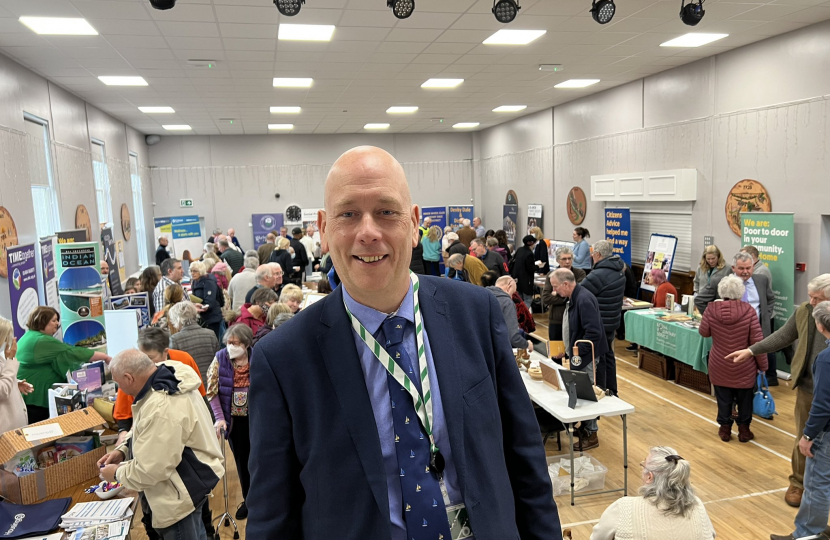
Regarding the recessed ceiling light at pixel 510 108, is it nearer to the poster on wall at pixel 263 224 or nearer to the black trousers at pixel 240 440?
the poster on wall at pixel 263 224

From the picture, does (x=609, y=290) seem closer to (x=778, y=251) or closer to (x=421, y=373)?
(x=778, y=251)

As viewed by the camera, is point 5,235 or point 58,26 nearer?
point 58,26

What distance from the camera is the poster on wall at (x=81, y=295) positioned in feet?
19.2

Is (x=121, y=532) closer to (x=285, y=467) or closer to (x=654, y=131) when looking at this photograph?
(x=285, y=467)

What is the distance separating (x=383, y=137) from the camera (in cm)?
1723

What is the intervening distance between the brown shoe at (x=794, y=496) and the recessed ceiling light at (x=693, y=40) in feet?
17.2

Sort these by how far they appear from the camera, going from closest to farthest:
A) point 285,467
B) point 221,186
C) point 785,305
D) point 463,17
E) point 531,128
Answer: point 285,467, point 463,17, point 785,305, point 531,128, point 221,186

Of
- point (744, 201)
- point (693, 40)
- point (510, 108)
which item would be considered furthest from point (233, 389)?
point (510, 108)

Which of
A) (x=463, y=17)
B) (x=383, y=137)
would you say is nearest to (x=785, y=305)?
(x=463, y=17)

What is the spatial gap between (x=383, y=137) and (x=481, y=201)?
11.8 ft

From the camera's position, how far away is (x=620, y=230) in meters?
10.4

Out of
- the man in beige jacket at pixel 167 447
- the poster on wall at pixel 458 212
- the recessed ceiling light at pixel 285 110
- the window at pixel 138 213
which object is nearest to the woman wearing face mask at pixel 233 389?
the man in beige jacket at pixel 167 447

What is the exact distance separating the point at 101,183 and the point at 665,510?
11.0 meters

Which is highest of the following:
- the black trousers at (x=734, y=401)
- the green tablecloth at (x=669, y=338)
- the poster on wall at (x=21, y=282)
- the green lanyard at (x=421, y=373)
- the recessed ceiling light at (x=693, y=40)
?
the recessed ceiling light at (x=693, y=40)
